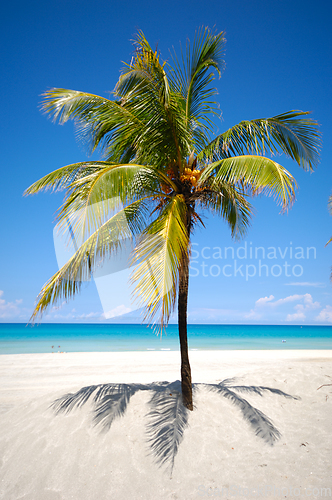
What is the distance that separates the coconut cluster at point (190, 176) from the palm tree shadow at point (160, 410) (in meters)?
3.62

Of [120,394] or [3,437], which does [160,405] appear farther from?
[3,437]

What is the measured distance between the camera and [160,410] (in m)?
4.59


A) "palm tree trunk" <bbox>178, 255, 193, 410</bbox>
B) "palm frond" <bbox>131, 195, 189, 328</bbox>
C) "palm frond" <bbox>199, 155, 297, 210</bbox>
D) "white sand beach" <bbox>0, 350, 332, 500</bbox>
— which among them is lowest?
"white sand beach" <bbox>0, 350, 332, 500</bbox>

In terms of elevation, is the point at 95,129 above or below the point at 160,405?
above

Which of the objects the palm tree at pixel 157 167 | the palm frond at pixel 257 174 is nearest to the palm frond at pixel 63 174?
the palm tree at pixel 157 167

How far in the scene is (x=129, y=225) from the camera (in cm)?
508

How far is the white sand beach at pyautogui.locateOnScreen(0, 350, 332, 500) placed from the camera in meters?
3.45

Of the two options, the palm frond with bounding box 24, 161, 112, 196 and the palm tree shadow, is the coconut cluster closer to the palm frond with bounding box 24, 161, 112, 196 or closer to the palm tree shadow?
the palm frond with bounding box 24, 161, 112, 196

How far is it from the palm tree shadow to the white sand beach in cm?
2

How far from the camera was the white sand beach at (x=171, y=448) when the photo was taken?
11.3 ft

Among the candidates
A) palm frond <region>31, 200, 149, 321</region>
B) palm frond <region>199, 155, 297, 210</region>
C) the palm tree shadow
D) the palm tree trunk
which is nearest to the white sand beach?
the palm tree shadow

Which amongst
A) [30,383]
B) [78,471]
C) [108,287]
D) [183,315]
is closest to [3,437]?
[78,471]

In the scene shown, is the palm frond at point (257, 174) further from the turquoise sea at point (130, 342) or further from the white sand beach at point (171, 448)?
the turquoise sea at point (130, 342)

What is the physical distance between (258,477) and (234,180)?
392cm
